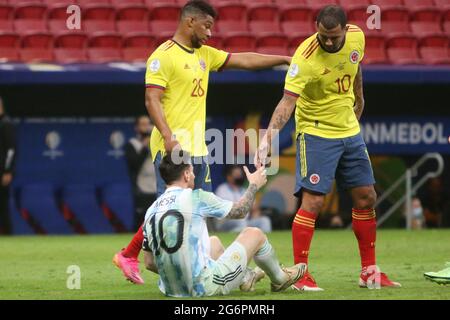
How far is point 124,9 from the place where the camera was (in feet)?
55.5

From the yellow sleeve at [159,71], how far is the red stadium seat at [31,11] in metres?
8.55

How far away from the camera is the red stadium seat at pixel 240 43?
53.8ft

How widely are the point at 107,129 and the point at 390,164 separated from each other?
13.2 feet

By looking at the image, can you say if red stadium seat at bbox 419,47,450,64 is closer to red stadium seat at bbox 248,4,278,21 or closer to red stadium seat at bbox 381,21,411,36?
red stadium seat at bbox 381,21,411,36

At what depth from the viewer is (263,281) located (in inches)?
361

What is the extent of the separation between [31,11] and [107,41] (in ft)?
4.24

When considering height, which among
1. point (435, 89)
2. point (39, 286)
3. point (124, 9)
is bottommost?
point (39, 286)

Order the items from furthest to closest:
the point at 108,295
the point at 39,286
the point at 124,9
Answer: the point at 124,9 → the point at 39,286 → the point at 108,295

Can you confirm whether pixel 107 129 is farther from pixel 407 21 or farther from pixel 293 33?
pixel 407 21

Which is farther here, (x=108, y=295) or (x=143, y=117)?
(x=143, y=117)

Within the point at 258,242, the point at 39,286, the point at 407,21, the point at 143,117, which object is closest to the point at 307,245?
the point at 258,242

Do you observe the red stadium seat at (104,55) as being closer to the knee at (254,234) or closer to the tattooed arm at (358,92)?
the tattooed arm at (358,92)

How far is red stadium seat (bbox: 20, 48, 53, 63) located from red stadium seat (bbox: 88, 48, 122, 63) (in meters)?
0.57

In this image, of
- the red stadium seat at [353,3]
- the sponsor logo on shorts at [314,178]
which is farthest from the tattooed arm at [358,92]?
the red stadium seat at [353,3]
